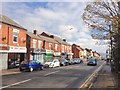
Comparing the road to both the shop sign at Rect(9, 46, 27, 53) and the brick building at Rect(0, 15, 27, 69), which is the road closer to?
the brick building at Rect(0, 15, 27, 69)

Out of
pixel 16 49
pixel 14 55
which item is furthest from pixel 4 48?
pixel 14 55

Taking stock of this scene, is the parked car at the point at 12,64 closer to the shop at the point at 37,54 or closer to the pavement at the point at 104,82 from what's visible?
the shop at the point at 37,54

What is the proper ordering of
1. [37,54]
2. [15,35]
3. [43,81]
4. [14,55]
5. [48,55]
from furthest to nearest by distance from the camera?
[48,55] < [37,54] < [15,35] < [14,55] < [43,81]

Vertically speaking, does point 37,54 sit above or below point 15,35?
below

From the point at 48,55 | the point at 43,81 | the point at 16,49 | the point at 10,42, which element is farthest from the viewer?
the point at 48,55

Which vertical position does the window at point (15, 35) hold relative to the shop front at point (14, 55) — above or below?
above

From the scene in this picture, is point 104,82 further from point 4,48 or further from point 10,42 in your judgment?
point 10,42

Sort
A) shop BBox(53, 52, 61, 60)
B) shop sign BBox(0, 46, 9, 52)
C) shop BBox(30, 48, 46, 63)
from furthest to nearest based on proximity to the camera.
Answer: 1. shop BBox(53, 52, 61, 60)
2. shop BBox(30, 48, 46, 63)
3. shop sign BBox(0, 46, 9, 52)

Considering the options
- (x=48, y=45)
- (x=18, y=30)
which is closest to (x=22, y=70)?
(x=18, y=30)

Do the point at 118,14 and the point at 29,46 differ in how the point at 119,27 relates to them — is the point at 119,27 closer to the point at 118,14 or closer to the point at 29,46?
the point at 118,14

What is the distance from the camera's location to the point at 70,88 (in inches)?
595

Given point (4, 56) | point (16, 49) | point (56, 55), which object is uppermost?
point (16, 49)

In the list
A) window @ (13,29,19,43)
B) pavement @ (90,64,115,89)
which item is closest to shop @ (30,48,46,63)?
window @ (13,29,19,43)

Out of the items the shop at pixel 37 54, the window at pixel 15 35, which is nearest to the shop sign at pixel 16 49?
the window at pixel 15 35
